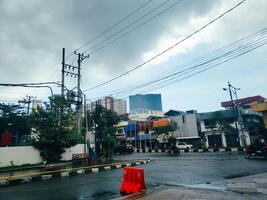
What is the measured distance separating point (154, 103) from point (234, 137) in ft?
426

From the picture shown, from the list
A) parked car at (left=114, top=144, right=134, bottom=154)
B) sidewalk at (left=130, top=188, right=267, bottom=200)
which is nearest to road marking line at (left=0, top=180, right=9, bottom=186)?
sidewalk at (left=130, top=188, right=267, bottom=200)

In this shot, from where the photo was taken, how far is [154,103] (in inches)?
6777

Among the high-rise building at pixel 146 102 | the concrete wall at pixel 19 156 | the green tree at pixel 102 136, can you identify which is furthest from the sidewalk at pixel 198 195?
the high-rise building at pixel 146 102

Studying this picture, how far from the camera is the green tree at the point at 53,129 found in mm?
24281

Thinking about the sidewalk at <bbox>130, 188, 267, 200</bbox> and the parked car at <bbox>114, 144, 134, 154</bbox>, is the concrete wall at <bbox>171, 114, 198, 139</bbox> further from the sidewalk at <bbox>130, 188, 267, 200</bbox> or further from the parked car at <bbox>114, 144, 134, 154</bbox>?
the sidewalk at <bbox>130, 188, 267, 200</bbox>

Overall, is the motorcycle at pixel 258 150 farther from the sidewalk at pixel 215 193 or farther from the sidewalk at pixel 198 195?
the sidewalk at pixel 198 195

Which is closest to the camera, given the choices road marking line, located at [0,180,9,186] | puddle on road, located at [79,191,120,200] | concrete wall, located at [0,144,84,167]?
puddle on road, located at [79,191,120,200]

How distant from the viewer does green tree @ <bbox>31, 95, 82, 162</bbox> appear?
79.7 ft

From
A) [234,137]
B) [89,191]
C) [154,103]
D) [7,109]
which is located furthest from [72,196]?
[154,103]

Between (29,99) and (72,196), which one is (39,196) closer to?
(72,196)

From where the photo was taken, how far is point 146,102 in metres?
168

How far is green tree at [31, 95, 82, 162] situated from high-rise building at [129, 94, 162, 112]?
140 m

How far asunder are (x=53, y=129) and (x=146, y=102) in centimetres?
14434

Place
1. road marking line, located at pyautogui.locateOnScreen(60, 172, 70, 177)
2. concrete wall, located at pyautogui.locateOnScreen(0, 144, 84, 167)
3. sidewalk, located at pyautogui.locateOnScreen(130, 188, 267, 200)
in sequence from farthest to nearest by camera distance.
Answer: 1. concrete wall, located at pyautogui.locateOnScreen(0, 144, 84, 167)
2. road marking line, located at pyautogui.locateOnScreen(60, 172, 70, 177)
3. sidewalk, located at pyautogui.locateOnScreen(130, 188, 267, 200)
